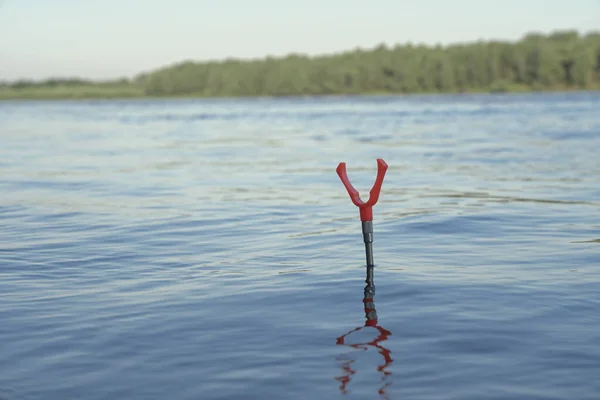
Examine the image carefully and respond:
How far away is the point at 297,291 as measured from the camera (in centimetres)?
1057

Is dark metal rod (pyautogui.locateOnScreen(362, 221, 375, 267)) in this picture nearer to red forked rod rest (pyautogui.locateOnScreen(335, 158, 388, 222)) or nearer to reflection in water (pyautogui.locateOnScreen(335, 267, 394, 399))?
red forked rod rest (pyautogui.locateOnScreen(335, 158, 388, 222))

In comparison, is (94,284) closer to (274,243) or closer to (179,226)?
(274,243)

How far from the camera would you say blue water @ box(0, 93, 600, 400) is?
7.25 m

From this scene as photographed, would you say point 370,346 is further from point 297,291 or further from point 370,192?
point 297,291

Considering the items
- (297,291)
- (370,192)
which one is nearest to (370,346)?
(370,192)

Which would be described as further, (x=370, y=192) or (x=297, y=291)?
(x=297, y=291)

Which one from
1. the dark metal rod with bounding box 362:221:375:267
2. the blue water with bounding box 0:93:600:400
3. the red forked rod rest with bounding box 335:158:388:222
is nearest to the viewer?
the blue water with bounding box 0:93:600:400

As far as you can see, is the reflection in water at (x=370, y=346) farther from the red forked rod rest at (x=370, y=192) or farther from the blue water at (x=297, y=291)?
the red forked rod rest at (x=370, y=192)

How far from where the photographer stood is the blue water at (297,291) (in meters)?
7.25

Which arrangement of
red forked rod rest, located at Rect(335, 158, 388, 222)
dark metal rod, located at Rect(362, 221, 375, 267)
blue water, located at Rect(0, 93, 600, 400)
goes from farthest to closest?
dark metal rod, located at Rect(362, 221, 375, 267) → red forked rod rest, located at Rect(335, 158, 388, 222) → blue water, located at Rect(0, 93, 600, 400)

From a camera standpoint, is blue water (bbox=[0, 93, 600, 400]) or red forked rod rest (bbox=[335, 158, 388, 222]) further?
red forked rod rest (bbox=[335, 158, 388, 222])

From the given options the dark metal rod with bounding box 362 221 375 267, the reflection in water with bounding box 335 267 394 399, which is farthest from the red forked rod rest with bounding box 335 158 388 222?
the reflection in water with bounding box 335 267 394 399

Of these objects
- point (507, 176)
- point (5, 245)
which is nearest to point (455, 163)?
point (507, 176)

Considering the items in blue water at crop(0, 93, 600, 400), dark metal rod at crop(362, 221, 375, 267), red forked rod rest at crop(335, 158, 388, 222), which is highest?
red forked rod rest at crop(335, 158, 388, 222)
